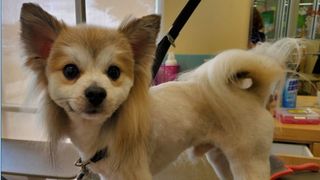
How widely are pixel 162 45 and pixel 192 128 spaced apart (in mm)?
280

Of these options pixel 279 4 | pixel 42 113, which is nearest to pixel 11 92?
pixel 42 113

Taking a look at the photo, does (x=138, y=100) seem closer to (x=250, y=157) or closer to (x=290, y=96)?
(x=250, y=157)

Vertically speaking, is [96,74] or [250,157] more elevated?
[96,74]

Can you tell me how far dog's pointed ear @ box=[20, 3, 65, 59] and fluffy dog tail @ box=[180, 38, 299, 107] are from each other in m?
0.32

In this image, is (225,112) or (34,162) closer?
(225,112)

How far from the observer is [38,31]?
1.86ft

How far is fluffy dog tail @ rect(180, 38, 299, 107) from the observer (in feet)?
2.31

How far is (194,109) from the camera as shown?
2.35ft

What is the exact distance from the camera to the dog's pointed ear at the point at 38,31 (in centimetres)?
56

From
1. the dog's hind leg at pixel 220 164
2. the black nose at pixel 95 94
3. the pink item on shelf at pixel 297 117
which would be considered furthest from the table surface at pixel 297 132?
the black nose at pixel 95 94

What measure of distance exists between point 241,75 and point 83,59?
362 millimetres

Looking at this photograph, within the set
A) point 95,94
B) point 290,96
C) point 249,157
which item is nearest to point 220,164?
point 249,157

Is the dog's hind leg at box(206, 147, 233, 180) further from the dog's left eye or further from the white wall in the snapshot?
the white wall

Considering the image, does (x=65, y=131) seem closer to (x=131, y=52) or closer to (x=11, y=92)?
(x=131, y=52)
